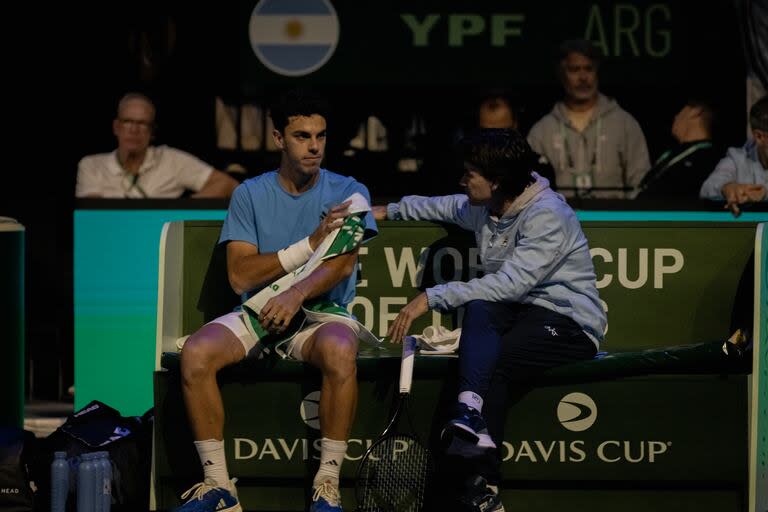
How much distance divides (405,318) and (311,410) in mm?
517

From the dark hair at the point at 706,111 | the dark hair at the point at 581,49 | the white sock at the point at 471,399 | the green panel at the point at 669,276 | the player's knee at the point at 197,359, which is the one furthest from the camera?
the dark hair at the point at 706,111

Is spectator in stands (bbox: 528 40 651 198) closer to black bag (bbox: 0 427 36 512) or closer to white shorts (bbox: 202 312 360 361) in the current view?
white shorts (bbox: 202 312 360 361)

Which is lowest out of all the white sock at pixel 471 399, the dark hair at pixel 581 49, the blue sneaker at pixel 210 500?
the blue sneaker at pixel 210 500

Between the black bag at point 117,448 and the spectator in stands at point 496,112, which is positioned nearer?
the black bag at point 117,448

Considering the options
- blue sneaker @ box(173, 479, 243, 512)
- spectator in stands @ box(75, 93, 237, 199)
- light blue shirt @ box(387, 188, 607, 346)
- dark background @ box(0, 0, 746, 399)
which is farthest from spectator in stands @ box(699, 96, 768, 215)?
blue sneaker @ box(173, 479, 243, 512)

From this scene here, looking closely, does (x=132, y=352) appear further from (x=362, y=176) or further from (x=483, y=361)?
(x=483, y=361)

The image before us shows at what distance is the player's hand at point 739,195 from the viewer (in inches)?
288

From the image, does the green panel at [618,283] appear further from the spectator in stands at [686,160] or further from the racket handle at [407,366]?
the spectator in stands at [686,160]

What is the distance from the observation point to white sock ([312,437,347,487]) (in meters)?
5.80

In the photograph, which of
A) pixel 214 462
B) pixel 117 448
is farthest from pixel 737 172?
pixel 117 448

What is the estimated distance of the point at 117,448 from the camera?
20.5ft

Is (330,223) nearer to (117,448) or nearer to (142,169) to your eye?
(117,448)

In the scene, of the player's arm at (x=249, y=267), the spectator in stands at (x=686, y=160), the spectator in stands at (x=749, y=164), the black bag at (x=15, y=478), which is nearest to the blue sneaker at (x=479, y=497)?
the player's arm at (x=249, y=267)

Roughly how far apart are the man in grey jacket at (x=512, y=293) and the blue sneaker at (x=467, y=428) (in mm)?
77
